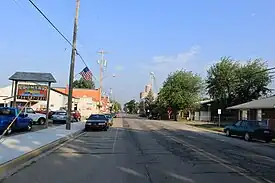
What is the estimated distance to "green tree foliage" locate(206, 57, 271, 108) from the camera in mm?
66875

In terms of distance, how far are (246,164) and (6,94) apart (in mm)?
57740

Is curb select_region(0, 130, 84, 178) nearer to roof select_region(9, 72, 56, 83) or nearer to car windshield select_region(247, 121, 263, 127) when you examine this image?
roof select_region(9, 72, 56, 83)

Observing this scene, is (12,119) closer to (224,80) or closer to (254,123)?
(254,123)

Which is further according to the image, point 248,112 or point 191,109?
point 191,109

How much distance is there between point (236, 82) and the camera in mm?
68000

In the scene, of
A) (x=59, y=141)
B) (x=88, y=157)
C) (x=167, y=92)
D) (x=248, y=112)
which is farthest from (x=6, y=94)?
(x=88, y=157)

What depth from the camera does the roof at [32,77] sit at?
1117 inches

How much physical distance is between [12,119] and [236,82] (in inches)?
2067

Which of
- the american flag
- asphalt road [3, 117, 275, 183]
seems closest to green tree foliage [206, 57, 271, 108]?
the american flag

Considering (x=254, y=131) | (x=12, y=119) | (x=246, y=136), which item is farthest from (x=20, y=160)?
(x=246, y=136)

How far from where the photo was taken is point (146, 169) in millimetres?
10859

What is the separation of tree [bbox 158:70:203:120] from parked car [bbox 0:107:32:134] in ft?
181

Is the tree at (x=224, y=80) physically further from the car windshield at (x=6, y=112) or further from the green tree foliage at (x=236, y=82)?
the car windshield at (x=6, y=112)

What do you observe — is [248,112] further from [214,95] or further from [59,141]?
[59,141]
